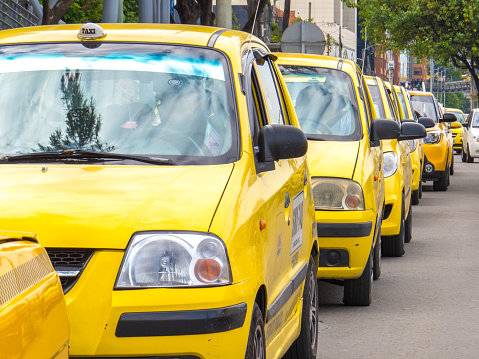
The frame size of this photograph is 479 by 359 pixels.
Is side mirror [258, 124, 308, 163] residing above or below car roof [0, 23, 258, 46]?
below

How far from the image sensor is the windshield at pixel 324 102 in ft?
27.4

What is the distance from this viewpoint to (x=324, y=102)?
28.2 feet

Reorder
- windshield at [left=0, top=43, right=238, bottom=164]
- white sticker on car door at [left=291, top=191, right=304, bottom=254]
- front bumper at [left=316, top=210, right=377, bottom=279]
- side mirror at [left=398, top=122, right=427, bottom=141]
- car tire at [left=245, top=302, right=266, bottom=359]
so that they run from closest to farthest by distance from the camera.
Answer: car tire at [left=245, top=302, right=266, bottom=359]
windshield at [left=0, top=43, right=238, bottom=164]
white sticker on car door at [left=291, top=191, right=304, bottom=254]
front bumper at [left=316, top=210, right=377, bottom=279]
side mirror at [left=398, top=122, right=427, bottom=141]

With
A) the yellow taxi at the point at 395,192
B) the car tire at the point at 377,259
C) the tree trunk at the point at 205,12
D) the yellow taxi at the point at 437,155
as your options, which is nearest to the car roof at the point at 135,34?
the car tire at the point at 377,259

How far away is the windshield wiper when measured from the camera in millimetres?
4279

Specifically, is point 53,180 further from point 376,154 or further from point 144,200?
point 376,154

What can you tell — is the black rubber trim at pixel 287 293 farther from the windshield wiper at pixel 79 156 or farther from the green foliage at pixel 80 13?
the green foliage at pixel 80 13

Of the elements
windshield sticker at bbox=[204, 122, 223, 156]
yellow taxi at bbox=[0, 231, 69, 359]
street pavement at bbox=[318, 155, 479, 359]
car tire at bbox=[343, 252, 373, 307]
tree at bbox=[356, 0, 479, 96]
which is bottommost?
street pavement at bbox=[318, 155, 479, 359]

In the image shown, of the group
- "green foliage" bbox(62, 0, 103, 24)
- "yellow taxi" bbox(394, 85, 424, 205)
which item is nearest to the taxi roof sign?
"yellow taxi" bbox(394, 85, 424, 205)

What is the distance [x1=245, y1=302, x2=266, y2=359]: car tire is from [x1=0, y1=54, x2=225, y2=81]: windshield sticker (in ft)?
3.89

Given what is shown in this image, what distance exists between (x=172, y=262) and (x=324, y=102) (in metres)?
5.18

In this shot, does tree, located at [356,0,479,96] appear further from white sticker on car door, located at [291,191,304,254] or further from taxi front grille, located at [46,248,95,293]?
taxi front grille, located at [46,248,95,293]

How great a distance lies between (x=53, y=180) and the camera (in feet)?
13.2

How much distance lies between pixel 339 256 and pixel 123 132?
10.8 ft
